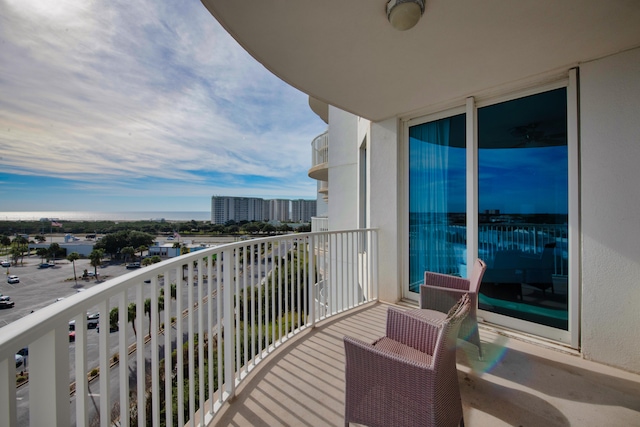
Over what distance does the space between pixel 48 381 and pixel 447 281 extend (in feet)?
9.03

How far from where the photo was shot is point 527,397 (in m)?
1.87

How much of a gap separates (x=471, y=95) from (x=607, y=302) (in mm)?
2396

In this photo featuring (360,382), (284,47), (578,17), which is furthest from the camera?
(284,47)

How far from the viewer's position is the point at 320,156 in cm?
1012

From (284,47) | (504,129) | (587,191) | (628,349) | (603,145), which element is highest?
(284,47)

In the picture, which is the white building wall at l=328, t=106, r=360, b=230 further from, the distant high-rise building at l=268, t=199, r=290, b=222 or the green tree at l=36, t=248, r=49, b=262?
the distant high-rise building at l=268, t=199, r=290, b=222

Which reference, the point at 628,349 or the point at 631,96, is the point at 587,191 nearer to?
the point at 631,96

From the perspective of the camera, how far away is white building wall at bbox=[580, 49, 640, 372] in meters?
2.16

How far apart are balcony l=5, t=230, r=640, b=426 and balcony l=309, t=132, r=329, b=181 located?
22.1 ft

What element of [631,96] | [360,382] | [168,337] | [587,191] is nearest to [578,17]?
[631,96]

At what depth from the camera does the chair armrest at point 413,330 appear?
167 centimetres

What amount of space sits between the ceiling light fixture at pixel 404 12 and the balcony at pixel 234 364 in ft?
6.40

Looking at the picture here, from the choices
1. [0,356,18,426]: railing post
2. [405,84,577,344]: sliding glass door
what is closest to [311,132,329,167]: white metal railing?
[405,84,577,344]: sliding glass door

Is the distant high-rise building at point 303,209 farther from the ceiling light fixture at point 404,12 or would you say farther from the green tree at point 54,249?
the ceiling light fixture at point 404,12
